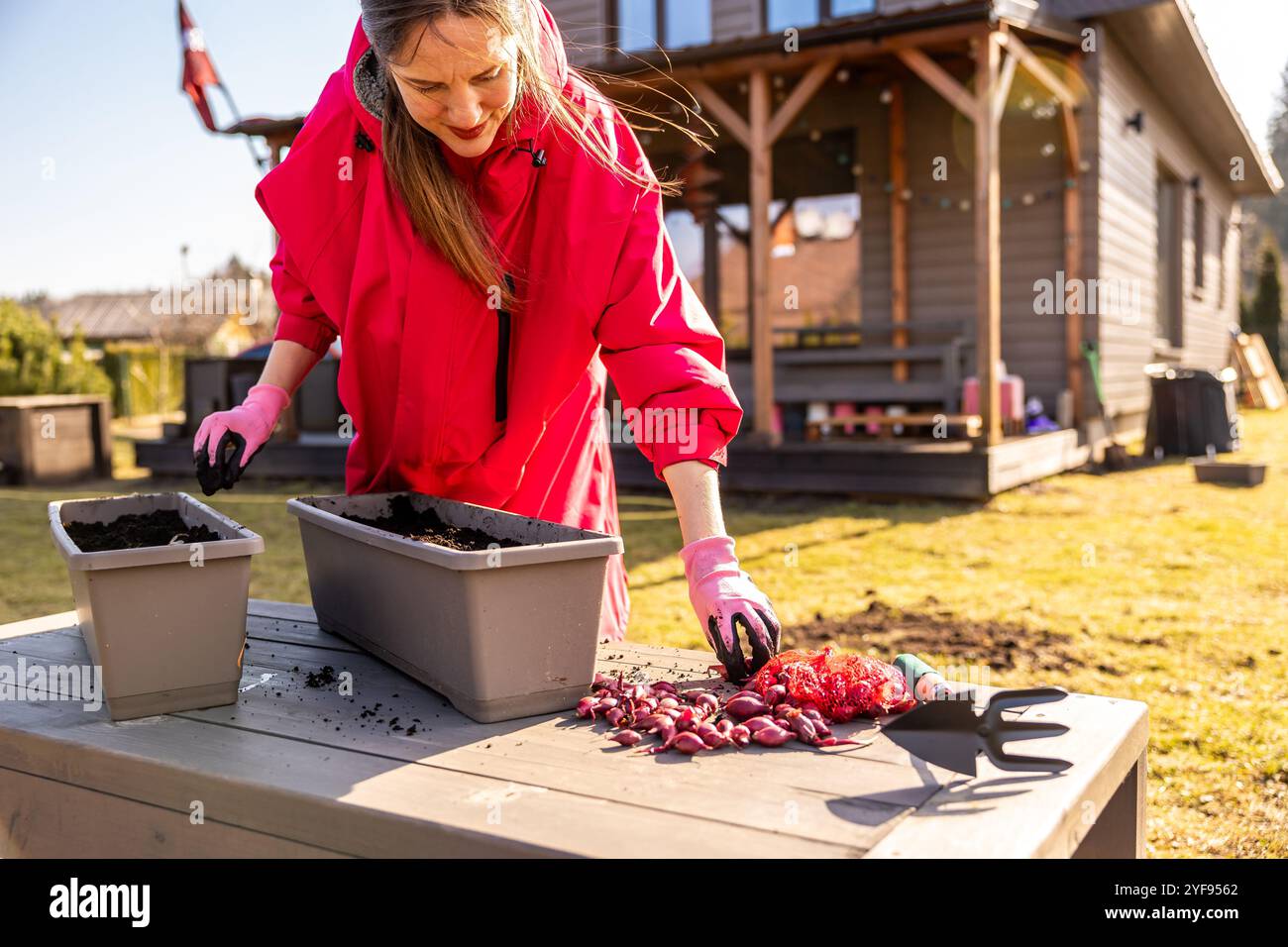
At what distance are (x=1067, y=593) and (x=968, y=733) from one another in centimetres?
363

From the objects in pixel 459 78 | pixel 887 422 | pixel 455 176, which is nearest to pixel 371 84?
pixel 455 176

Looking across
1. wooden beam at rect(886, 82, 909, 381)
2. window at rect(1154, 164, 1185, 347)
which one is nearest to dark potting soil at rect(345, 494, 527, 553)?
wooden beam at rect(886, 82, 909, 381)

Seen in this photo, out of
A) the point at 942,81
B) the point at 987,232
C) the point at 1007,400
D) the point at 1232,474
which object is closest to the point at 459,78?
the point at 987,232

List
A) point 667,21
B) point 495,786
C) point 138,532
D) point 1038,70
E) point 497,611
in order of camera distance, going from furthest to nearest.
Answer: point 667,21 < point 1038,70 < point 138,532 < point 497,611 < point 495,786

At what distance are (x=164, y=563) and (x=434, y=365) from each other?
56 centimetres

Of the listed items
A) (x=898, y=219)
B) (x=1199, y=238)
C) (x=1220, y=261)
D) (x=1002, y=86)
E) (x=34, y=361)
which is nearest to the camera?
(x=1002, y=86)

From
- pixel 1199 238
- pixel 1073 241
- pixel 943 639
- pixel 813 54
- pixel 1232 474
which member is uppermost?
pixel 813 54

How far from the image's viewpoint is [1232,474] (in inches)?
306

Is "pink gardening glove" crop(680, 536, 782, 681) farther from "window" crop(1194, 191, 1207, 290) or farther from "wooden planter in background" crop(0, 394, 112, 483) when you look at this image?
"window" crop(1194, 191, 1207, 290)

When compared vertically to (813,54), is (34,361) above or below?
below

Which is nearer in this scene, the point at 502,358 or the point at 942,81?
the point at 502,358

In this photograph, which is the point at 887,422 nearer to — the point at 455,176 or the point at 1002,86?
the point at 1002,86

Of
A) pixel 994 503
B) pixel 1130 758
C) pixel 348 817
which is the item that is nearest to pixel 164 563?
pixel 348 817

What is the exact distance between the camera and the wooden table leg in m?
1.38
